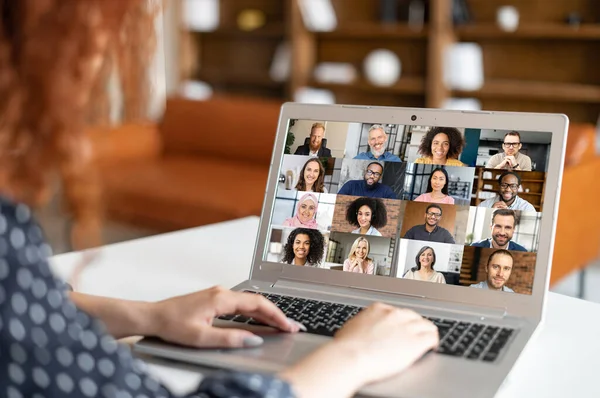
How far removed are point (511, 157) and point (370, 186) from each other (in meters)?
0.20

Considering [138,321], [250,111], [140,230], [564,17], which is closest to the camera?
[138,321]

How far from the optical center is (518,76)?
4.21 meters

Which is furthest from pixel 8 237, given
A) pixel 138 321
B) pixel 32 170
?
pixel 138 321

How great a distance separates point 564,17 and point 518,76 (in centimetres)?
39

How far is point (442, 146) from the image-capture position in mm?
1074

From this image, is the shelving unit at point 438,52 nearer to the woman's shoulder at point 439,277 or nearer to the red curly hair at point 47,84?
the woman's shoulder at point 439,277

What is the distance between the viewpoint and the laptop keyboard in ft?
2.77

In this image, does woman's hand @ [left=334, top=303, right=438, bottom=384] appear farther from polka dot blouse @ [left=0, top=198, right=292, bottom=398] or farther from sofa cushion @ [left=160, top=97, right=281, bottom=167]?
sofa cushion @ [left=160, top=97, right=281, bottom=167]

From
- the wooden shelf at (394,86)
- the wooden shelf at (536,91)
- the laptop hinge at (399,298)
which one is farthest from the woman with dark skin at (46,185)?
the wooden shelf at (394,86)

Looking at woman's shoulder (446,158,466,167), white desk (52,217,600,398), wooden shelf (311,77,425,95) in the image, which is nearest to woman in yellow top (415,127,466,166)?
woman's shoulder (446,158,466,167)

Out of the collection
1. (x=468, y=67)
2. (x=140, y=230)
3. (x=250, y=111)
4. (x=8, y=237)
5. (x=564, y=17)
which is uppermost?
(x=564, y=17)

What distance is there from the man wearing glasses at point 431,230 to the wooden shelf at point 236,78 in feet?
12.8

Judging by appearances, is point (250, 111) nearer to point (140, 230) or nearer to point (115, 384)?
point (140, 230)

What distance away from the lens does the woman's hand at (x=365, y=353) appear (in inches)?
27.4
